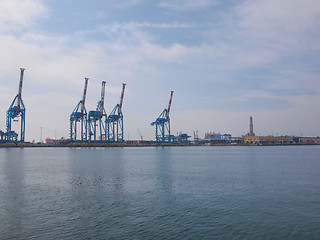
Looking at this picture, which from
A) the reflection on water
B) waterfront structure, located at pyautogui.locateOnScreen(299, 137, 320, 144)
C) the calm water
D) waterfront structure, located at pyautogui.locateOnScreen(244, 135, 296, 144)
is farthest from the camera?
waterfront structure, located at pyautogui.locateOnScreen(299, 137, 320, 144)

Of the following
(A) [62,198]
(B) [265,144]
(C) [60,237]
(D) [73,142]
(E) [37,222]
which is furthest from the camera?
(B) [265,144]

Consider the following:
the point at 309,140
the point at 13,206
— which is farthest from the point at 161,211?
the point at 309,140

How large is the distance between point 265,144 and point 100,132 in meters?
104

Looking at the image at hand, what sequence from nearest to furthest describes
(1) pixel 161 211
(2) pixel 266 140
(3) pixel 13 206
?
(1) pixel 161 211
(3) pixel 13 206
(2) pixel 266 140

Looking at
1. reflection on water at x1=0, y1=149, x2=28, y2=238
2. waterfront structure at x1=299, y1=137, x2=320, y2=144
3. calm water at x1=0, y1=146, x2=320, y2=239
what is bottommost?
calm water at x1=0, y1=146, x2=320, y2=239

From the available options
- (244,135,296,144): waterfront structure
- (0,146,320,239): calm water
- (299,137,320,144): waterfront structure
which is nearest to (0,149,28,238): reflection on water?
(0,146,320,239): calm water

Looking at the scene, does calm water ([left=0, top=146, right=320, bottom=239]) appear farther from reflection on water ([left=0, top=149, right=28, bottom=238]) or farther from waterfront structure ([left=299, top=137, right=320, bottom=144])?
waterfront structure ([left=299, top=137, right=320, bottom=144])

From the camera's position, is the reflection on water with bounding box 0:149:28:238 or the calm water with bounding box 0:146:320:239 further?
the reflection on water with bounding box 0:149:28:238

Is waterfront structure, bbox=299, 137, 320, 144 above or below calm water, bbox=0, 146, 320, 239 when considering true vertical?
above

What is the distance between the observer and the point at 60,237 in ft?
30.3

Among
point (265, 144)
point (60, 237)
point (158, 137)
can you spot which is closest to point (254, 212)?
point (60, 237)

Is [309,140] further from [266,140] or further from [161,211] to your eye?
[161,211]

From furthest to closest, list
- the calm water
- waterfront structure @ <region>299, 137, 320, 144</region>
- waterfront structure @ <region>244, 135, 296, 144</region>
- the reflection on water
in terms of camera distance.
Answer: waterfront structure @ <region>299, 137, 320, 144</region>, waterfront structure @ <region>244, 135, 296, 144</region>, the reflection on water, the calm water

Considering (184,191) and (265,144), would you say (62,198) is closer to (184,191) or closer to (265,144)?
(184,191)
